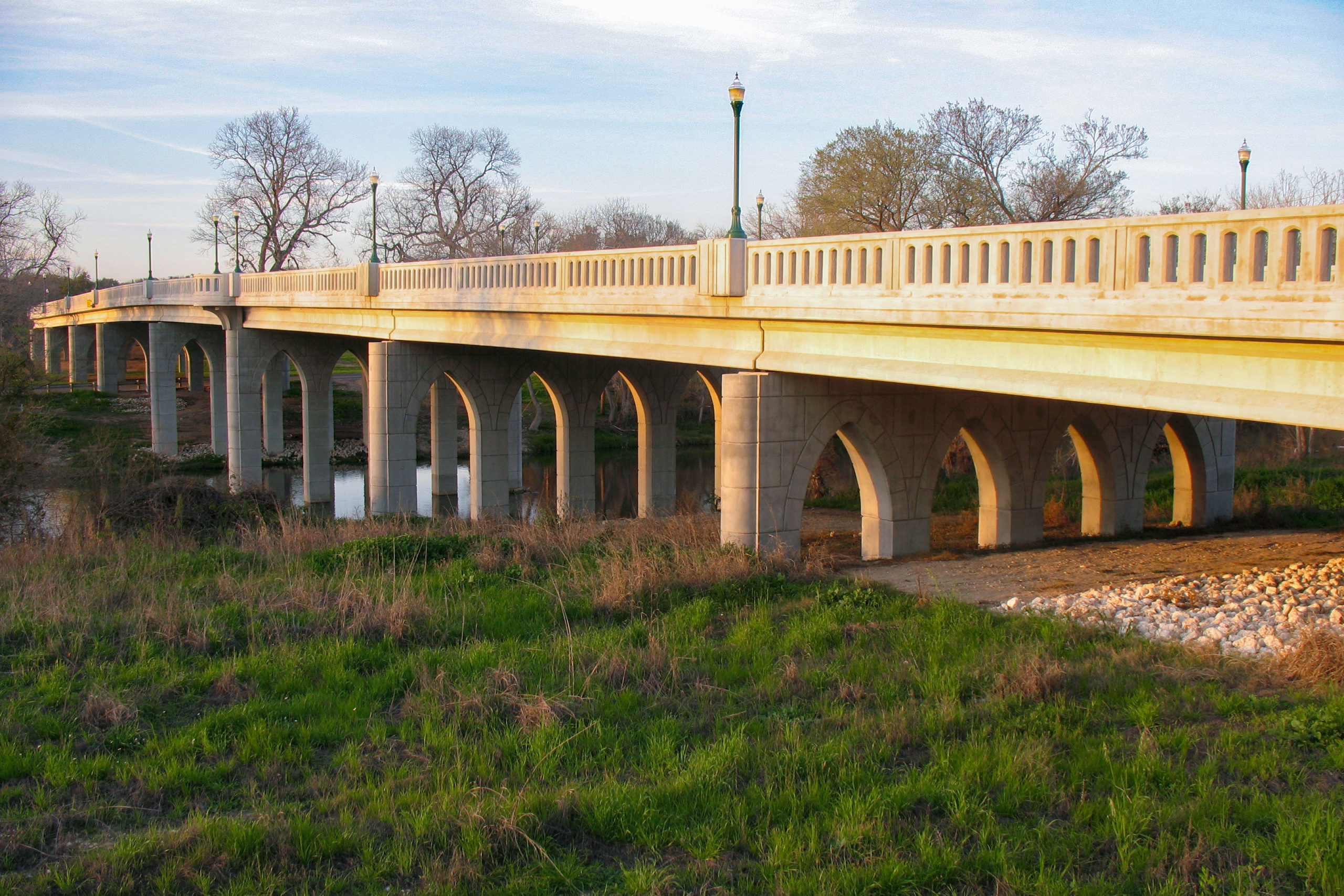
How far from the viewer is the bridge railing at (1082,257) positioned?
8016mm

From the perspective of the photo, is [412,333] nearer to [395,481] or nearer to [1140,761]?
[395,481]

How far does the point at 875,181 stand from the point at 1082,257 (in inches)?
1174

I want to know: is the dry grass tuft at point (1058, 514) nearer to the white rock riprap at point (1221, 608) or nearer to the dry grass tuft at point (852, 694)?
the white rock riprap at point (1221, 608)

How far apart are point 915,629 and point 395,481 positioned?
19905mm

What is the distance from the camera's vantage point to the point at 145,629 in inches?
370

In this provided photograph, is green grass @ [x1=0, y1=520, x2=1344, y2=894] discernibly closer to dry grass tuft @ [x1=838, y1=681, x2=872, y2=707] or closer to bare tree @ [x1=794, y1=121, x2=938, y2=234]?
dry grass tuft @ [x1=838, y1=681, x2=872, y2=707]

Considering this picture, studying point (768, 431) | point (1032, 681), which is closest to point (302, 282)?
point (768, 431)

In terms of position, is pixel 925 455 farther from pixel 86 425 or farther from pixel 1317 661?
pixel 86 425

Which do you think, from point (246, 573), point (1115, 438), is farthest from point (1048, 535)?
point (246, 573)

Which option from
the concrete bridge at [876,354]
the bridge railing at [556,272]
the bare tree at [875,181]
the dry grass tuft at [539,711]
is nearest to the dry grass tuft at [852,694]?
the dry grass tuft at [539,711]

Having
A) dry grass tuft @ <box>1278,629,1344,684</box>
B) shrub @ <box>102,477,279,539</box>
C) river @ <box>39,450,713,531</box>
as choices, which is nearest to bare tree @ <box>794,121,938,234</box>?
river @ <box>39,450,713,531</box>

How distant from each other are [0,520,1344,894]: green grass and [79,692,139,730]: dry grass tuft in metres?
0.02

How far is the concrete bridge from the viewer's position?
8695mm

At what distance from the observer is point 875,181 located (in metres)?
38.3
